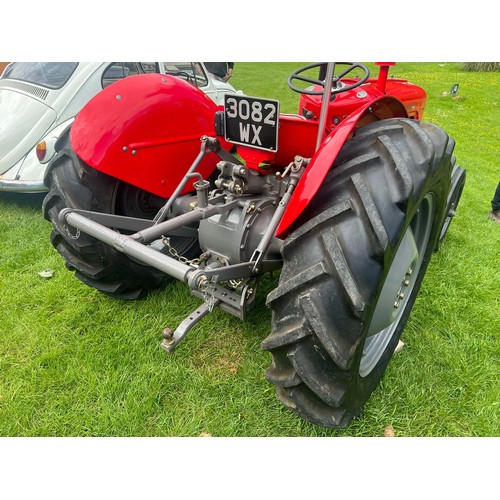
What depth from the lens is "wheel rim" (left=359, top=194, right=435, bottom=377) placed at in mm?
1904

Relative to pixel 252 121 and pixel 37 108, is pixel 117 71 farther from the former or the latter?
pixel 252 121

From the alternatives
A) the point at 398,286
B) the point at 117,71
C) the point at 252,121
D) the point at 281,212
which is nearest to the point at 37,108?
Result: the point at 117,71

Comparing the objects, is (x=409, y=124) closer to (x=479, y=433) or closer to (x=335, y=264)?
(x=335, y=264)

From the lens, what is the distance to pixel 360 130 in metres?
1.73

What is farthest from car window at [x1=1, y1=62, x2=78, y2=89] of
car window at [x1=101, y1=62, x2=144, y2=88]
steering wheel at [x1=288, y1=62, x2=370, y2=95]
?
steering wheel at [x1=288, y1=62, x2=370, y2=95]

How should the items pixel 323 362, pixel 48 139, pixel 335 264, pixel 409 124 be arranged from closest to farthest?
pixel 335 264 < pixel 323 362 < pixel 409 124 < pixel 48 139

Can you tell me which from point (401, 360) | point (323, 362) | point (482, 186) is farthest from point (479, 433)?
point (482, 186)

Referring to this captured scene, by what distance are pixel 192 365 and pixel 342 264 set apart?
1.25 m

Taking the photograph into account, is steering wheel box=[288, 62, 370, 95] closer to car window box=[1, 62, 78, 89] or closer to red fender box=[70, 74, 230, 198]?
red fender box=[70, 74, 230, 198]

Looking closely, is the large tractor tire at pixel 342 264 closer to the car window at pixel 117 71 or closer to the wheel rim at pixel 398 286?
the wheel rim at pixel 398 286

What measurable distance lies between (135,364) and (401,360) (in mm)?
1517

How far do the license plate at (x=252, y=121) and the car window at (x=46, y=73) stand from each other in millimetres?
3204

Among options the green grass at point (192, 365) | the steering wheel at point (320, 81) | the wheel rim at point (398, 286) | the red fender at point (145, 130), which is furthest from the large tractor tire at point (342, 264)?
the red fender at point (145, 130)

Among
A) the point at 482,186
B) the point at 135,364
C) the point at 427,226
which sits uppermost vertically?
the point at 427,226
